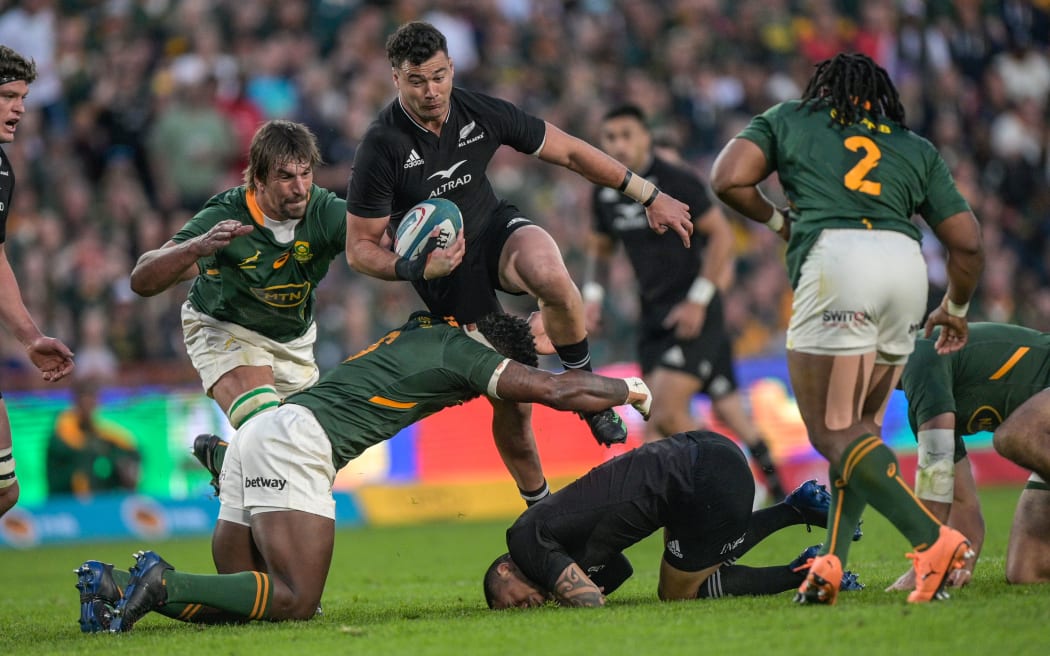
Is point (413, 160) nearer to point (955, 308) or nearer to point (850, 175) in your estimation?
point (850, 175)

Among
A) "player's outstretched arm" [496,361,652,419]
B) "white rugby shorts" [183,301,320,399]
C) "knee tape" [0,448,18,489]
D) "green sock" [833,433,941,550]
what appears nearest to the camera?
"green sock" [833,433,941,550]

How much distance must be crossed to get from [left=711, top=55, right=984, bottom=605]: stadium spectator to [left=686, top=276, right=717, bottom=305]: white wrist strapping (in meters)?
4.22

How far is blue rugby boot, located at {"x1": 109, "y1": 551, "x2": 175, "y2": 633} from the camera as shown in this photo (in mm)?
6184

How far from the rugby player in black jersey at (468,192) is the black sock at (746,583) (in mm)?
874

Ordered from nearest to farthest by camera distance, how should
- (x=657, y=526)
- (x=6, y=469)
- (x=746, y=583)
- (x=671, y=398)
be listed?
(x=657, y=526), (x=746, y=583), (x=6, y=469), (x=671, y=398)

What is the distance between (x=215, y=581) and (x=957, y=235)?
376 centimetres

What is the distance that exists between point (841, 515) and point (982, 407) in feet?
4.02

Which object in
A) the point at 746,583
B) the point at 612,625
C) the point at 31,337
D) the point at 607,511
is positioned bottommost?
the point at 746,583

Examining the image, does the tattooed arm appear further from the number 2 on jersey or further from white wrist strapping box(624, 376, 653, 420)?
the number 2 on jersey

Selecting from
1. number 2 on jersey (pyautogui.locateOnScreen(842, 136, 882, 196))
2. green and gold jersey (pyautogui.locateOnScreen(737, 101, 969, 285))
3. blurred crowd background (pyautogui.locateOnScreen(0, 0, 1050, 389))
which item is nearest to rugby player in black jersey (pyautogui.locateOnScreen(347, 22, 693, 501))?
green and gold jersey (pyautogui.locateOnScreen(737, 101, 969, 285))

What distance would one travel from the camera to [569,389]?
6.64 metres

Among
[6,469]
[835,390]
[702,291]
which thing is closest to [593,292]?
[702,291]

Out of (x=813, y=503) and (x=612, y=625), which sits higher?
(x=813, y=503)

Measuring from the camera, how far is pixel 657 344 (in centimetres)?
1127
